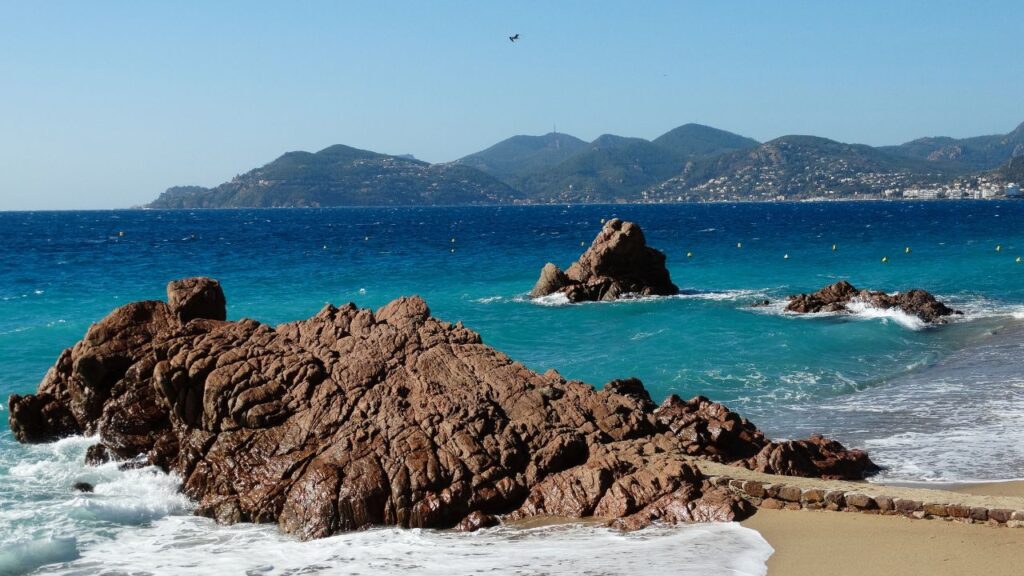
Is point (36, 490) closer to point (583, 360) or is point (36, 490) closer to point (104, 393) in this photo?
point (104, 393)

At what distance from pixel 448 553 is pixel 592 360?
50.0 feet

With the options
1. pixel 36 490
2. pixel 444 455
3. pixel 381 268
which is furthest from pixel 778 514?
pixel 381 268

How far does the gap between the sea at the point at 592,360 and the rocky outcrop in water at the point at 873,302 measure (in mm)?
860

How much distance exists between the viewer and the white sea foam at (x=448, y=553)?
34.7 ft

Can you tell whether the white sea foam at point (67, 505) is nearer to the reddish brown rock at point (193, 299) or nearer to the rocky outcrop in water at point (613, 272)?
the reddish brown rock at point (193, 299)

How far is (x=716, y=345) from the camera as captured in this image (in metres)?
28.1

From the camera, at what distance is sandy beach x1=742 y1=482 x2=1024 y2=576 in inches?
403

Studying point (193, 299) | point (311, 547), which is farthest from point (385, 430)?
point (193, 299)

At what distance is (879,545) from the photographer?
1089 centimetres

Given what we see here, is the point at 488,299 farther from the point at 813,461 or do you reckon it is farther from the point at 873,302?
the point at 813,461

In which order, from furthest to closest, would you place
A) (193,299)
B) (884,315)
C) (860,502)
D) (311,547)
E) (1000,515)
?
(884,315), (193,299), (860,502), (311,547), (1000,515)

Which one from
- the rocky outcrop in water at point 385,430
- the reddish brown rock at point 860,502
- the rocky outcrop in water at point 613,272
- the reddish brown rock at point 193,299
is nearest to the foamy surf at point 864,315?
the rocky outcrop in water at point 613,272

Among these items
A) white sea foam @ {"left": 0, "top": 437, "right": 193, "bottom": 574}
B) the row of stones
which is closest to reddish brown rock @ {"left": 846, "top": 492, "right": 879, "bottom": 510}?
the row of stones

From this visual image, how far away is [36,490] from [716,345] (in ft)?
63.3
